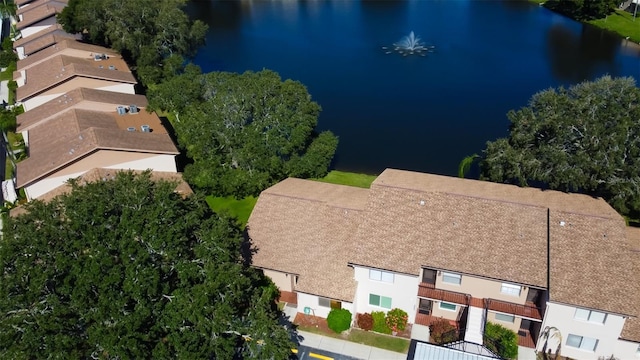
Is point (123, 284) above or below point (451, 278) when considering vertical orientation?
above

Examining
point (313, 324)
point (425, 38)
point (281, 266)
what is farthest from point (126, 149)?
point (425, 38)

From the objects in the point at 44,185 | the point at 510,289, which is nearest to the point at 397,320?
the point at 510,289


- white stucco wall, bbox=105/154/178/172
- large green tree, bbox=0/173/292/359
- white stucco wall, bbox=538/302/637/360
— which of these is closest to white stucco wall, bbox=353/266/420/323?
large green tree, bbox=0/173/292/359

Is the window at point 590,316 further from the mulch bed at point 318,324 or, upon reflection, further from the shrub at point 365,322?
the shrub at point 365,322

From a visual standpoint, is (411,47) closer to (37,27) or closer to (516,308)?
(37,27)

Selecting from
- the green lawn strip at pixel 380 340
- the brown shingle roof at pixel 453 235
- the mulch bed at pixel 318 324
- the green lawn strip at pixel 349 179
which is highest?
the brown shingle roof at pixel 453 235

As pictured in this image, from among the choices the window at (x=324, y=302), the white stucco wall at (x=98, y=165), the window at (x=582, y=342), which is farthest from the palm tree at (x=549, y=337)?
the white stucco wall at (x=98, y=165)

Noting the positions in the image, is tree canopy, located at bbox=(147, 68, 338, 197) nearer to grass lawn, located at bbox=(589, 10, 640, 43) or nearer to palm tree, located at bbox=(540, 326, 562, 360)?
palm tree, located at bbox=(540, 326, 562, 360)
